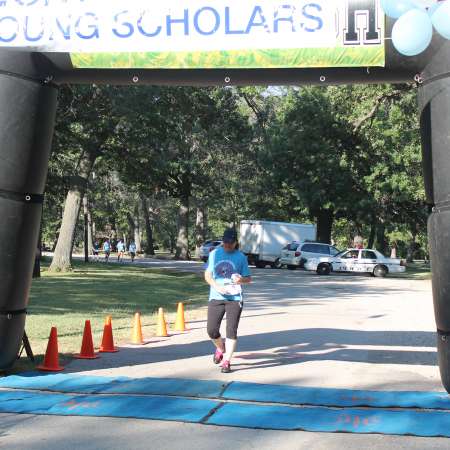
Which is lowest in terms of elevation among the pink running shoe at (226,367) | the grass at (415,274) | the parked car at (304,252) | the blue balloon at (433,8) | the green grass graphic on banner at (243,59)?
the pink running shoe at (226,367)

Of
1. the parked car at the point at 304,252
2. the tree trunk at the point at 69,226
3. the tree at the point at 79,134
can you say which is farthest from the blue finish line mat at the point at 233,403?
the parked car at the point at 304,252

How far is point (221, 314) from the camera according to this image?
8.95 meters

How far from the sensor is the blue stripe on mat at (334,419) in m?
6.13

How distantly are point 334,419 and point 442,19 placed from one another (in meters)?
4.06

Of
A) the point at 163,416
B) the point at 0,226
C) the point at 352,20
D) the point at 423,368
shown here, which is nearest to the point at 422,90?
the point at 352,20

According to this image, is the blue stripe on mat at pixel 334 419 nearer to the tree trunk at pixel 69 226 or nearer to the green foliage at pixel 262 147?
the green foliage at pixel 262 147

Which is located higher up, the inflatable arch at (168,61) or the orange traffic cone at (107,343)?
the inflatable arch at (168,61)

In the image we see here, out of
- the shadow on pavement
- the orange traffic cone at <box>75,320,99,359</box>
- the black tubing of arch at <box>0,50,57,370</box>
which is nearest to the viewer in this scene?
the black tubing of arch at <box>0,50,57,370</box>

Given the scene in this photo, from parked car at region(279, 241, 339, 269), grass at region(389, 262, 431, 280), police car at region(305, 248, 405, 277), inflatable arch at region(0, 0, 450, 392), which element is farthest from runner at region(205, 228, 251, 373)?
parked car at region(279, 241, 339, 269)

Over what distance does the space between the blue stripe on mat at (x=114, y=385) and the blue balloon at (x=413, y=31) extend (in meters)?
4.16

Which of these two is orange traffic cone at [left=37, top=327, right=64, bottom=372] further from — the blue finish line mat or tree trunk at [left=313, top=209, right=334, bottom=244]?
tree trunk at [left=313, top=209, right=334, bottom=244]

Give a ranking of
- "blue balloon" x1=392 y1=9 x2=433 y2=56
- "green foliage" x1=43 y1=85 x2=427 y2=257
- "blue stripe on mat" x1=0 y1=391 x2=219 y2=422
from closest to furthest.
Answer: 1. "blue stripe on mat" x1=0 y1=391 x2=219 y2=422
2. "blue balloon" x1=392 y1=9 x2=433 y2=56
3. "green foliage" x1=43 y1=85 x2=427 y2=257

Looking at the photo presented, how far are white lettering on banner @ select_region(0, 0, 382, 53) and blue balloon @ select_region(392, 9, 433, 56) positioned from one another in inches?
20.7

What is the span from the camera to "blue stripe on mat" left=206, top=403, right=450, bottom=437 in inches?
241
